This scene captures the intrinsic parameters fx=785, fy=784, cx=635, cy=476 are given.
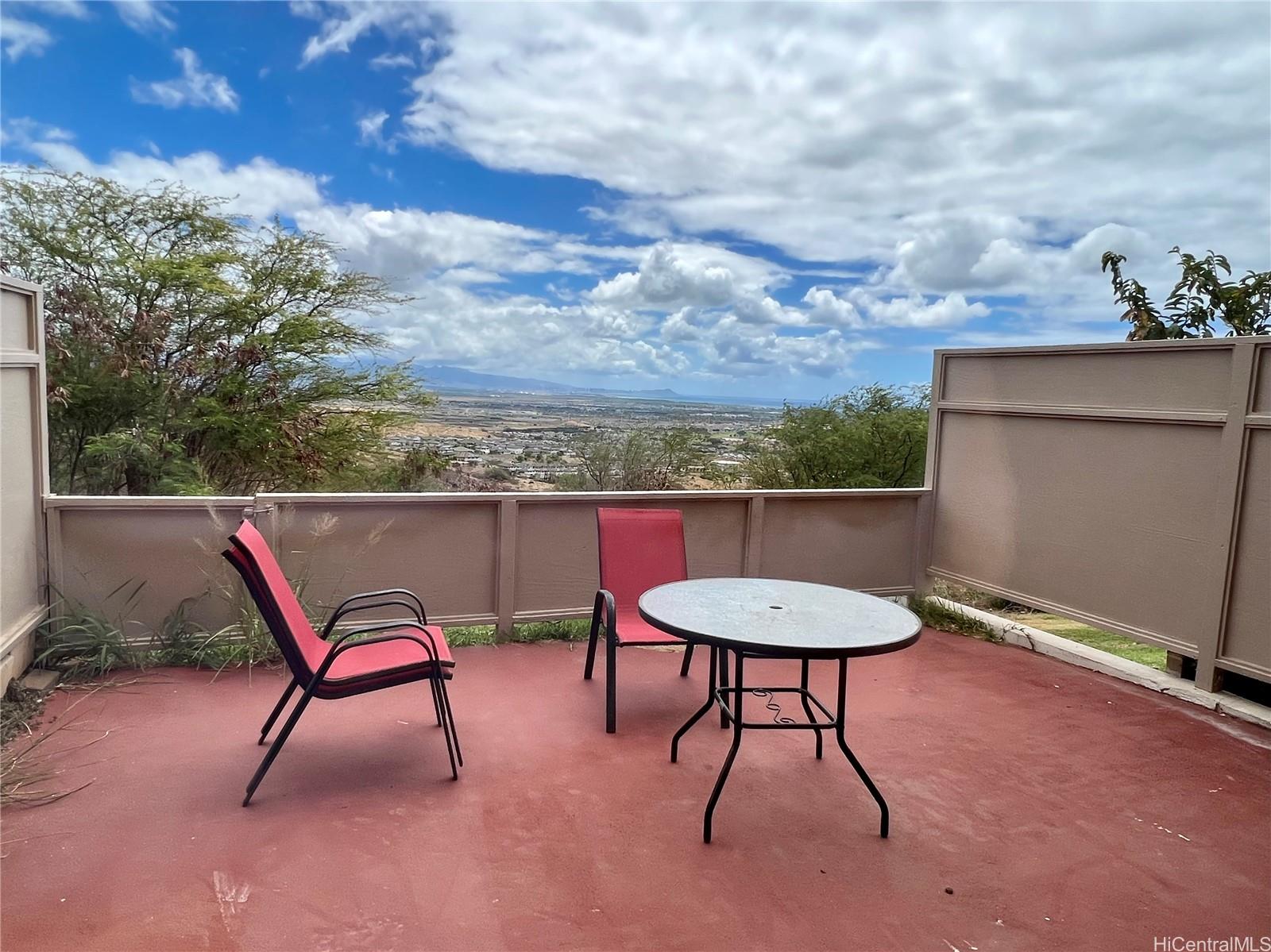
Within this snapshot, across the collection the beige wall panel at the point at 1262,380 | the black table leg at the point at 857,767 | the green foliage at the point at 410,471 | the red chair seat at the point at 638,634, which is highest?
the beige wall panel at the point at 1262,380

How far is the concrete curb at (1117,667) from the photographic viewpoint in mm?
3957

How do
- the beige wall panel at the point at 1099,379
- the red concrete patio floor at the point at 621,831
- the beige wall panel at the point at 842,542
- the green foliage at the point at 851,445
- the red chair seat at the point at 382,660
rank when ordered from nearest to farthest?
the red concrete patio floor at the point at 621,831, the red chair seat at the point at 382,660, the beige wall panel at the point at 1099,379, the beige wall panel at the point at 842,542, the green foliage at the point at 851,445

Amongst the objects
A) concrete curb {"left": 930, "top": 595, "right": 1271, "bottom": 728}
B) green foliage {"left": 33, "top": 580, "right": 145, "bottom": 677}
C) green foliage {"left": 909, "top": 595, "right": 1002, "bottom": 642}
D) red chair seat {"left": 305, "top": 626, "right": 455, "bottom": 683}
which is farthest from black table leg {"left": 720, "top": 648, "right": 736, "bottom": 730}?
green foliage {"left": 33, "top": 580, "right": 145, "bottom": 677}

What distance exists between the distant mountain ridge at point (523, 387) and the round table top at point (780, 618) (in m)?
5.84

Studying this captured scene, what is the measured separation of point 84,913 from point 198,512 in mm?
2515

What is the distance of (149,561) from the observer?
423cm

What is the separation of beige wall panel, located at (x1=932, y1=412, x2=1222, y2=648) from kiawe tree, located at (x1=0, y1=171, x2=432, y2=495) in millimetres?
6125

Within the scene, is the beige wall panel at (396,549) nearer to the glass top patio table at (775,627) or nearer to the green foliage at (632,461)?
the glass top patio table at (775,627)

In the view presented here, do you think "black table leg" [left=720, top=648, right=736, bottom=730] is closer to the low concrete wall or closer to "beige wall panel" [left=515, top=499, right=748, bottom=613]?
"beige wall panel" [left=515, top=499, right=748, bottom=613]

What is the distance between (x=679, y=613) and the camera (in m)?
3.05

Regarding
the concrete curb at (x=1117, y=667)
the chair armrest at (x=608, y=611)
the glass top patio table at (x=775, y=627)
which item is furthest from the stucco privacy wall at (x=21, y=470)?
the concrete curb at (x=1117, y=667)

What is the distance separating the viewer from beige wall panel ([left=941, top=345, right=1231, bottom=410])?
4.11 meters

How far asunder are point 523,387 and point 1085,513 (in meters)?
12.6

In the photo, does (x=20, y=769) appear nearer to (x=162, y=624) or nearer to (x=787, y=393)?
(x=162, y=624)
